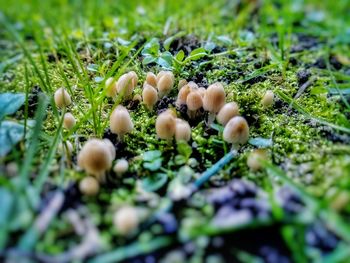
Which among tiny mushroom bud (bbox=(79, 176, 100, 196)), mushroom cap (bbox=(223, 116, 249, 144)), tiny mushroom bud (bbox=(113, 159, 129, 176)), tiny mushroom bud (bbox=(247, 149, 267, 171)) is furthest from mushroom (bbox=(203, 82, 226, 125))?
tiny mushroom bud (bbox=(79, 176, 100, 196))

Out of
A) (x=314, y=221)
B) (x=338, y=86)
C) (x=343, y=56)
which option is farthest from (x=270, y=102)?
(x=343, y=56)

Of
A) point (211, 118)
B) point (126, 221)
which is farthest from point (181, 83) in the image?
point (126, 221)

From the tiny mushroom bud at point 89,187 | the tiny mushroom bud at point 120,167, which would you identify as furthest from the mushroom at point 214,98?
the tiny mushroom bud at point 89,187

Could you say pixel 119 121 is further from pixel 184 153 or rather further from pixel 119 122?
pixel 184 153

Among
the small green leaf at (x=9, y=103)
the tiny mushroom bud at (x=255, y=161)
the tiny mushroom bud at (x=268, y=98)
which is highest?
the small green leaf at (x=9, y=103)

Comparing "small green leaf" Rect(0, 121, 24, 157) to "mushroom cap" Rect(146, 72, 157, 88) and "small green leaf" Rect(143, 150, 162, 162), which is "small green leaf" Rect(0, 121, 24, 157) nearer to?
"small green leaf" Rect(143, 150, 162, 162)

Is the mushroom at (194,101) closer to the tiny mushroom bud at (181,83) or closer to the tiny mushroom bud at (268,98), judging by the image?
the tiny mushroom bud at (181,83)
